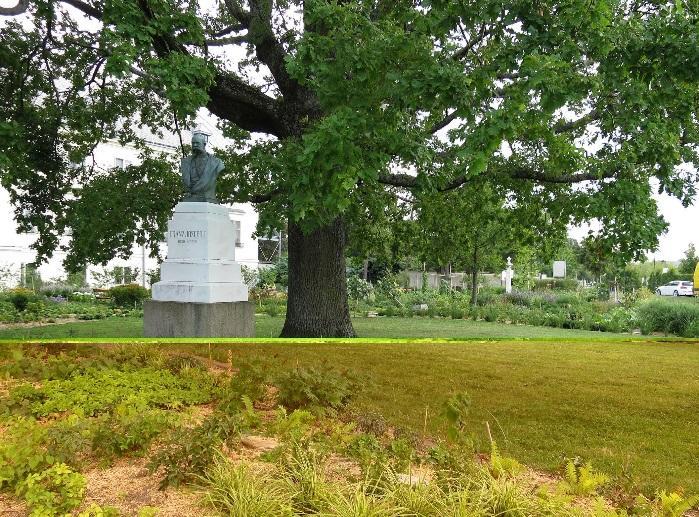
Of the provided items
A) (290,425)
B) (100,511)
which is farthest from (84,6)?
(100,511)

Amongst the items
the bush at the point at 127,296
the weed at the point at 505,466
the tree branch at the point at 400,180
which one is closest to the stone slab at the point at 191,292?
the tree branch at the point at 400,180

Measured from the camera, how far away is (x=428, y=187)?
9.84 m

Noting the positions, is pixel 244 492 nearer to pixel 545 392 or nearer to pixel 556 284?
pixel 545 392

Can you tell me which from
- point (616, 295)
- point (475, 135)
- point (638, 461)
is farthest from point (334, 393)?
point (616, 295)

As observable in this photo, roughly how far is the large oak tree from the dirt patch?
4.03m

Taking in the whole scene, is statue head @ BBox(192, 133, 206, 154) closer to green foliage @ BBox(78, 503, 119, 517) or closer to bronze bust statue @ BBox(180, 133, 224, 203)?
bronze bust statue @ BBox(180, 133, 224, 203)

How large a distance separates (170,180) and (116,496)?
9855mm

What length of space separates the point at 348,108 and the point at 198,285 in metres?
4.50

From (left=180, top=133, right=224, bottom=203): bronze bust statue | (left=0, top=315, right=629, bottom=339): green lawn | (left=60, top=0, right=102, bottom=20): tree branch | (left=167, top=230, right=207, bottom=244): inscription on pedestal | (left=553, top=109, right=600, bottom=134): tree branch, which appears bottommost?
(left=0, top=315, right=629, bottom=339): green lawn

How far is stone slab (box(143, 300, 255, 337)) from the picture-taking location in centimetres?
980

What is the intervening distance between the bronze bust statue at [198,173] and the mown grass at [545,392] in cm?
323

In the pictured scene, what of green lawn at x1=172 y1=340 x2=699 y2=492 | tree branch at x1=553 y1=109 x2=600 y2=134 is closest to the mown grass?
green lawn at x1=172 y1=340 x2=699 y2=492

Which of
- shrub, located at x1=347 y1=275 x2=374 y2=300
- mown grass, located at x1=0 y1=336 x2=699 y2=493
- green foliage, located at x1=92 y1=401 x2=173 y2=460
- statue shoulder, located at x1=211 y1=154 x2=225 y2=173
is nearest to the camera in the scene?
green foliage, located at x1=92 y1=401 x2=173 y2=460

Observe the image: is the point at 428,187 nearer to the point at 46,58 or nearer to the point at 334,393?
the point at 334,393
